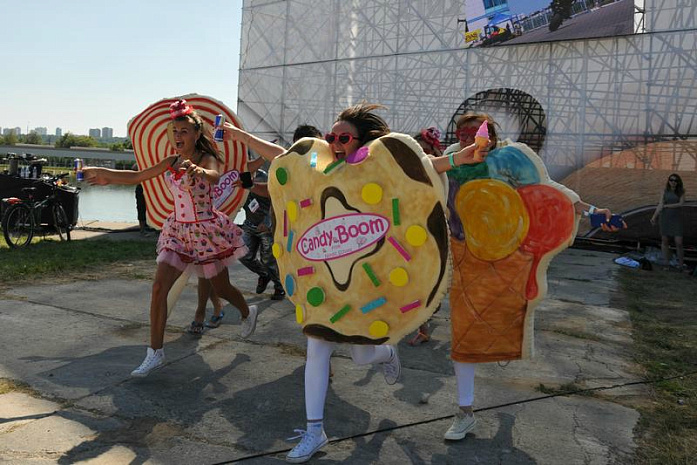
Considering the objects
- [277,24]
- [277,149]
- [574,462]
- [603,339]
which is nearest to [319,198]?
[277,149]

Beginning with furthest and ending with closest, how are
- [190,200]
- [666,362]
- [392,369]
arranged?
[666,362] < [190,200] < [392,369]

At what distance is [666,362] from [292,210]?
3363 millimetres

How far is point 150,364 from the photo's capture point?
366 cm

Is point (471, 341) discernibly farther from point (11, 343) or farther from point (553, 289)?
point (553, 289)

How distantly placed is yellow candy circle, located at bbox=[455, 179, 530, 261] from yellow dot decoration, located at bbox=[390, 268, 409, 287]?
2.02 feet

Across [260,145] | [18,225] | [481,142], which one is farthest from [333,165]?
[18,225]

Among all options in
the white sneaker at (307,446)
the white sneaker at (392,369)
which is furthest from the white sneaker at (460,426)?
the white sneaker at (307,446)

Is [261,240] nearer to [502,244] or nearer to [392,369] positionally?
[392,369]

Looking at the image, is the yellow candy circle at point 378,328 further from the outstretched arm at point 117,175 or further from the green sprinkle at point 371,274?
the outstretched arm at point 117,175

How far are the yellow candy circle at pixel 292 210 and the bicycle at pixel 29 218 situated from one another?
25.4 feet

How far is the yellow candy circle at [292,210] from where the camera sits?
2914 millimetres

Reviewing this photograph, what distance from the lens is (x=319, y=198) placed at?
2.82 m

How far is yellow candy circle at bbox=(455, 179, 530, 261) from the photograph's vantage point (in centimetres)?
311

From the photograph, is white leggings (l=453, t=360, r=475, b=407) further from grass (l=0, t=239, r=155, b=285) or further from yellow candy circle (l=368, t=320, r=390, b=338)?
grass (l=0, t=239, r=155, b=285)
